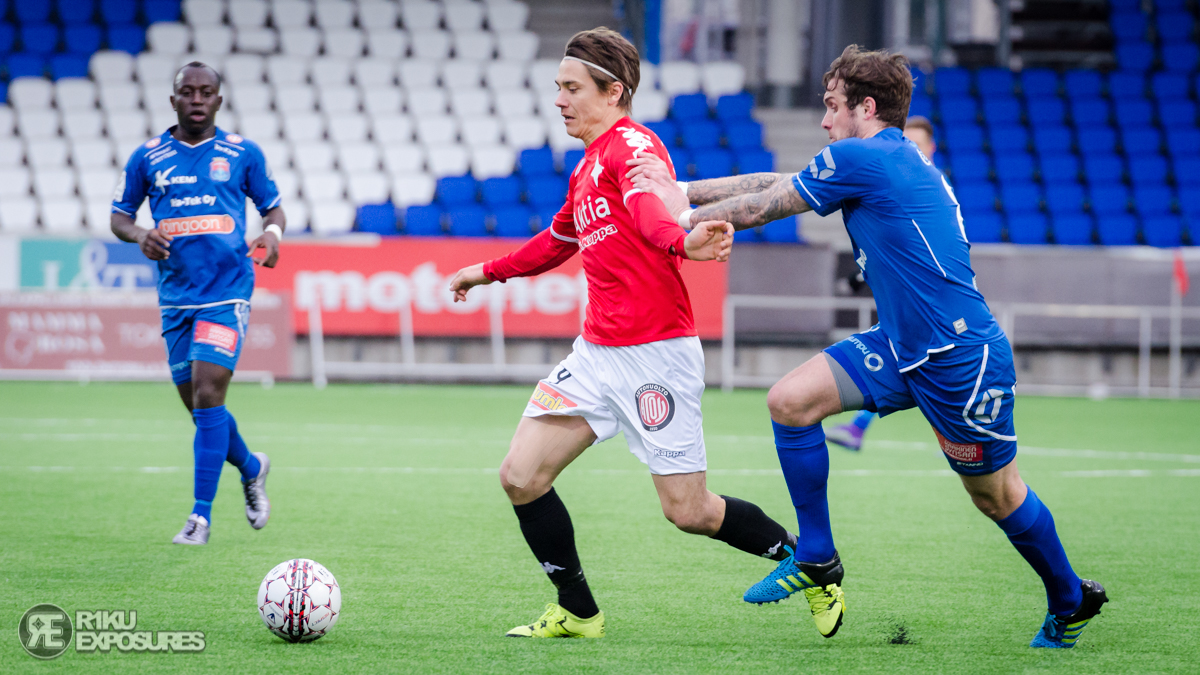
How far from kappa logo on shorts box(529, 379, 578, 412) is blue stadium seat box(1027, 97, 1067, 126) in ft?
55.8

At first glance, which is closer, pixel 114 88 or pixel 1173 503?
pixel 1173 503

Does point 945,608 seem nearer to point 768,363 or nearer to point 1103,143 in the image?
point 768,363

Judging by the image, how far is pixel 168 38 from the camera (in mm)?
19391

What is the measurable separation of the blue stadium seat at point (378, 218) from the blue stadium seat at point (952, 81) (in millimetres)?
9297

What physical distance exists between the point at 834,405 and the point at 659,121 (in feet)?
48.5

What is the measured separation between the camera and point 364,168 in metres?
17.8

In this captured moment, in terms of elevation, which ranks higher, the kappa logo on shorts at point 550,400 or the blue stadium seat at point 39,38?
the blue stadium seat at point 39,38

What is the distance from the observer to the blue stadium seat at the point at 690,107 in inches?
738

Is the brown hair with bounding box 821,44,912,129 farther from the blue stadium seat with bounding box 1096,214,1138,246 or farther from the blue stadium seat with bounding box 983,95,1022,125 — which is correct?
the blue stadium seat with bounding box 983,95,1022,125

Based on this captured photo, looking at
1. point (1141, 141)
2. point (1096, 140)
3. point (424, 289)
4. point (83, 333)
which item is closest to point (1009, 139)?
point (1096, 140)

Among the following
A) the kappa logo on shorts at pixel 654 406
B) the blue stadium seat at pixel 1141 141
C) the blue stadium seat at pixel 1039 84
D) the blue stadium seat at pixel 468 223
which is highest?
the blue stadium seat at pixel 1039 84

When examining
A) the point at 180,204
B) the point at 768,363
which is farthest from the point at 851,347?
the point at 768,363

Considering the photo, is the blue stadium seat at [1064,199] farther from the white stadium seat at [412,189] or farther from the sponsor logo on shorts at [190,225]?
the sponsor logo on shorts at [190,225]

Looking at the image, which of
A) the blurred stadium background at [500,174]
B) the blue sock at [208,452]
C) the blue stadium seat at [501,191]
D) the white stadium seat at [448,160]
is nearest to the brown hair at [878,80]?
the blue sock at [208,452]
